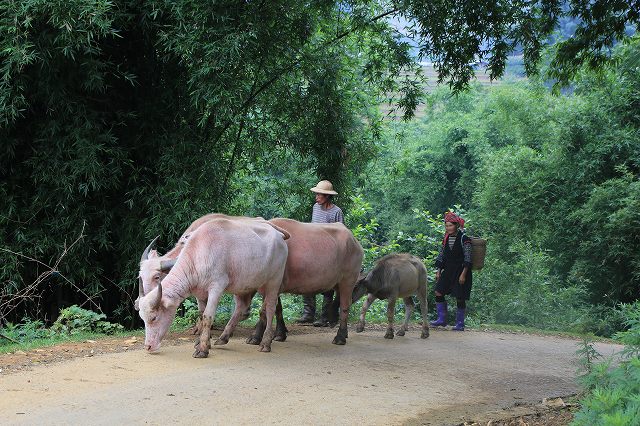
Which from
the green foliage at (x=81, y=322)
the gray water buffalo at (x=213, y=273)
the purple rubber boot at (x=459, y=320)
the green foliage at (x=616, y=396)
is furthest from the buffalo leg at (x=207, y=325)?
the purple rubber boot at (x=459, y=320)

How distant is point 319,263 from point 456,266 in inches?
131

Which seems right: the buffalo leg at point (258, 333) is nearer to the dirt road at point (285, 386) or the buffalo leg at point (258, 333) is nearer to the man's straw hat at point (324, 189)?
the dirt road at point (285, 386)

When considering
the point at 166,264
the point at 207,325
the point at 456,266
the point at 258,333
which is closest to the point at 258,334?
the point at 258,333

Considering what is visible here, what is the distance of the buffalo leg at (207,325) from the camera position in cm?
773

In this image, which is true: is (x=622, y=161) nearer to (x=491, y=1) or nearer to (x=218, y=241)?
(x=491, y=1)

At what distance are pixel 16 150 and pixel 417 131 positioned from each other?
27423 mm

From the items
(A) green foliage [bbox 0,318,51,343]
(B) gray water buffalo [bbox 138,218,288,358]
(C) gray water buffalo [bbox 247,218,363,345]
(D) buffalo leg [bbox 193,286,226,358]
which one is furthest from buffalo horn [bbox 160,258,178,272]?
(A) green foliage [bbox 0,318,51,343]

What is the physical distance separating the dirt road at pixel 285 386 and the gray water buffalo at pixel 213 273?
35 centimetres

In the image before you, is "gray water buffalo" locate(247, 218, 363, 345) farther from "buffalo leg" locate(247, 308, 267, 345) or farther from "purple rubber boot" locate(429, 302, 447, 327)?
"purple rubber boot" locate(429, 302, 447, 327)

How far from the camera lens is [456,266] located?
11711 millimetres

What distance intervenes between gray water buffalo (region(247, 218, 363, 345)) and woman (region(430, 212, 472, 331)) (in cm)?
248

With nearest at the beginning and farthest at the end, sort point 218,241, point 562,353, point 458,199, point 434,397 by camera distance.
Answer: point 434,397
point 218,241
point 562,353
point 458,199

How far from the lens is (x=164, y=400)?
6.14 metres

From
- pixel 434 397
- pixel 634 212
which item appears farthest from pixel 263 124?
pixel 634 212
